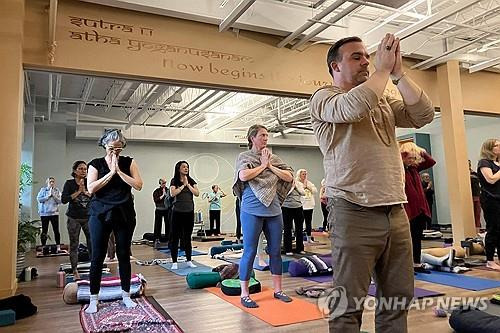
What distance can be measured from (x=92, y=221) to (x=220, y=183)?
9.48 metres

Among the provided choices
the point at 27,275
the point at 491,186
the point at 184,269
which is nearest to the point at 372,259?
the point at 491,186

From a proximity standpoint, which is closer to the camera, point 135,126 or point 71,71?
point 71,71

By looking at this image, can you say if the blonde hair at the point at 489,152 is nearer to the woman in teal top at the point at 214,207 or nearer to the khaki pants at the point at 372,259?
the khaki pants at the point at 372,259

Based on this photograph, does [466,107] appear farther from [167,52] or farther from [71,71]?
[71,71]

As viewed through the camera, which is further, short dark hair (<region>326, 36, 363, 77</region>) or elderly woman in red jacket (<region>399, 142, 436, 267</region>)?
elderly woman in red jacket (<region>399, 142, 436, 267</region>)

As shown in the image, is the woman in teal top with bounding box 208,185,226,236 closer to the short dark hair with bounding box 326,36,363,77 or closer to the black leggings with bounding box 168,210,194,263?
the black leggings with bounding box 168,210,194,263

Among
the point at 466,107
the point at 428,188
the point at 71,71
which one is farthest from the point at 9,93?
the point at 428,188

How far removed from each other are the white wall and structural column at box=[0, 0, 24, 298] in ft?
22.6

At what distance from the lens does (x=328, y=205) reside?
1.36m

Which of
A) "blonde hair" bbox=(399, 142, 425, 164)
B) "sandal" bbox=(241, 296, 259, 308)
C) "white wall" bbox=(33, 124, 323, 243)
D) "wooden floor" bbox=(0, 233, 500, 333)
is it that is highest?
"white wall" bbox=(33, 124, 323, 243)

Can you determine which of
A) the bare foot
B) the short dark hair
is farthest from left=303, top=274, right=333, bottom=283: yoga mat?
the short dark hair

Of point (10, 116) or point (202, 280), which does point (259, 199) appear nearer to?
point (202, 280)

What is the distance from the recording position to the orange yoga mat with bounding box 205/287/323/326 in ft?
8.80

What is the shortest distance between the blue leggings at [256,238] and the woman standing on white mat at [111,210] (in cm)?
89
